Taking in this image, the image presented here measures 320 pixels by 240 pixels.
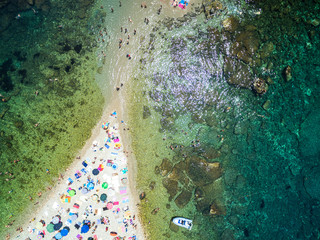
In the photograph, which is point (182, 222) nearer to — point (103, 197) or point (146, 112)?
point (103, 197)

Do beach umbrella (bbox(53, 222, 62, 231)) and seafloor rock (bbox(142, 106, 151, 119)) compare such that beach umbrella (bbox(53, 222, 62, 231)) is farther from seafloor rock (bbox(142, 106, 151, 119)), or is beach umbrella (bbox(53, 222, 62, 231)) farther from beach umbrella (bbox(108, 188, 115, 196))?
seafloor rock (bbox(142, 106, 151, 119))

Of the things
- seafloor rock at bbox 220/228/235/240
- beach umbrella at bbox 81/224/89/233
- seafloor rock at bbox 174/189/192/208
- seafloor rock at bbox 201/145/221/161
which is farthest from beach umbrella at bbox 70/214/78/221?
seafloor rock at bbox 220/228/235/240

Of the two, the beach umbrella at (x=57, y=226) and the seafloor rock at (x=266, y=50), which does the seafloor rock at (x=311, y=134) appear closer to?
the seafloor rock at (x=266, y=50)

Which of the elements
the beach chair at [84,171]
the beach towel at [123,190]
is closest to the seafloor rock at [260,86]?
the beach towel at [123,190]

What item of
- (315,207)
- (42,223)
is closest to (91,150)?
(42,223)

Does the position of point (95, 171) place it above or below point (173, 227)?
above

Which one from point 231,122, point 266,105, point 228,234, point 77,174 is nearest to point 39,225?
point 77,174

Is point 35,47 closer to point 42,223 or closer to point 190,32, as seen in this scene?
point 190,32
